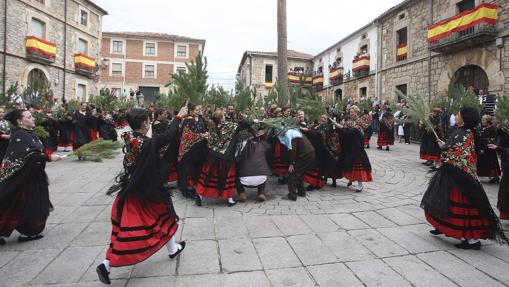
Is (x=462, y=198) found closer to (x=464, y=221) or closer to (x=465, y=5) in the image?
(x=464, y=221)

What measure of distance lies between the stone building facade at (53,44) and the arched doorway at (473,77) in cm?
2036

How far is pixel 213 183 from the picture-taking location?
16.0ft

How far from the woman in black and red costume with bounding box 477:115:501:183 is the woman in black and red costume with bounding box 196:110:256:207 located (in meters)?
4.95

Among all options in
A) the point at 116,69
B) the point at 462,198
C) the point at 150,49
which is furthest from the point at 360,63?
the point at 116,69

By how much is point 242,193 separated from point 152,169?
2.46 metres

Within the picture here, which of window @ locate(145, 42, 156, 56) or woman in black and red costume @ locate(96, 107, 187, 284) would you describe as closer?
woman in black and red costume @ locate(96, 107, 187, 284)

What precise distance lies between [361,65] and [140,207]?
73.0 ft

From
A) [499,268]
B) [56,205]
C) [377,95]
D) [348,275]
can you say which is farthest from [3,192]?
[377,95]

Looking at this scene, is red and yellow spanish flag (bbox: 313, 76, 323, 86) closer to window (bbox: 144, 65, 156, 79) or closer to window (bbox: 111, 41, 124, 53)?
window (bbox: 144, 65, 156, 79)

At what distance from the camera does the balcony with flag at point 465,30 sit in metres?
12.3

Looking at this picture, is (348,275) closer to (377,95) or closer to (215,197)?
(215,197)

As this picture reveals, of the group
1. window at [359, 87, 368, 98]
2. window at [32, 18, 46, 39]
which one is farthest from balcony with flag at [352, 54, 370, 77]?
window at [32, 18, 46, 39]

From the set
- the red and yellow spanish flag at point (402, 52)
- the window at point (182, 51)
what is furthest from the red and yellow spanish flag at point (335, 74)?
the window at point (182, 51)

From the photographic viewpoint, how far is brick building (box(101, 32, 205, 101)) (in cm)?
3612
